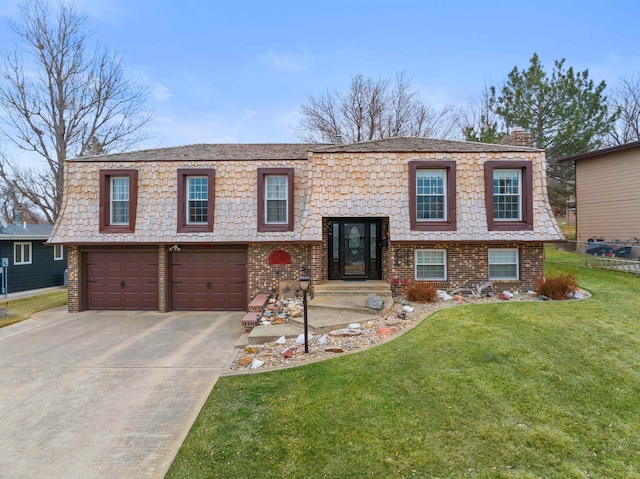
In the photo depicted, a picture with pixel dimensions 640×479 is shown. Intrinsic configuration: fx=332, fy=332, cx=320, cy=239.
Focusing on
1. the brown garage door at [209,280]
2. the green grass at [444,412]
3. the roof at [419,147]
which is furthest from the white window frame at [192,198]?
the green grass at [444,412]

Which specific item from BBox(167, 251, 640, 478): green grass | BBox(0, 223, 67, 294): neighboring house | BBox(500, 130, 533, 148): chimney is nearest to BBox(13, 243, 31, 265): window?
BBox(0, 223, 67, 294): neighboring house

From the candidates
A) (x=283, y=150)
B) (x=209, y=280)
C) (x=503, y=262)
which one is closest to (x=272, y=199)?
(x=283, y=150)

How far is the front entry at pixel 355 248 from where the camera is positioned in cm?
1090

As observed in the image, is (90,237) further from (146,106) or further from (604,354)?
(146,106)

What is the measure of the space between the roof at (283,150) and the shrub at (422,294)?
4134 mm

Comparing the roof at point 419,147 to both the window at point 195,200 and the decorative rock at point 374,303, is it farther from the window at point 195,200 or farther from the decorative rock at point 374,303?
the decorative rock at point 374,303

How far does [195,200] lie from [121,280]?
3753 mm

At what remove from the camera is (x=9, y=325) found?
9.58 m

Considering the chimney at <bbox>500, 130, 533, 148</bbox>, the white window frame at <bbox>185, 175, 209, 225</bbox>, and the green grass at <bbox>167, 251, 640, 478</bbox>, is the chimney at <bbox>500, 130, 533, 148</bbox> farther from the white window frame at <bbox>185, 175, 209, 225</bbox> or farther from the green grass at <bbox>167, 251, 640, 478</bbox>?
the white window frame at <bbox>185, 175, 209, 225</bbox>

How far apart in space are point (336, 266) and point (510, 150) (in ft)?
21.0

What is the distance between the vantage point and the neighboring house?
48.4 ft

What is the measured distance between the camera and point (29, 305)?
12195 mm

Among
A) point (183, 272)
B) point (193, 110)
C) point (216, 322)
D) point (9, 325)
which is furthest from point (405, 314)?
point (193, 110)

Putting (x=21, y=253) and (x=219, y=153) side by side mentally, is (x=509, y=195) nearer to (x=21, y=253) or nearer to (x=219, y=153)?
(x=219, y=153)
